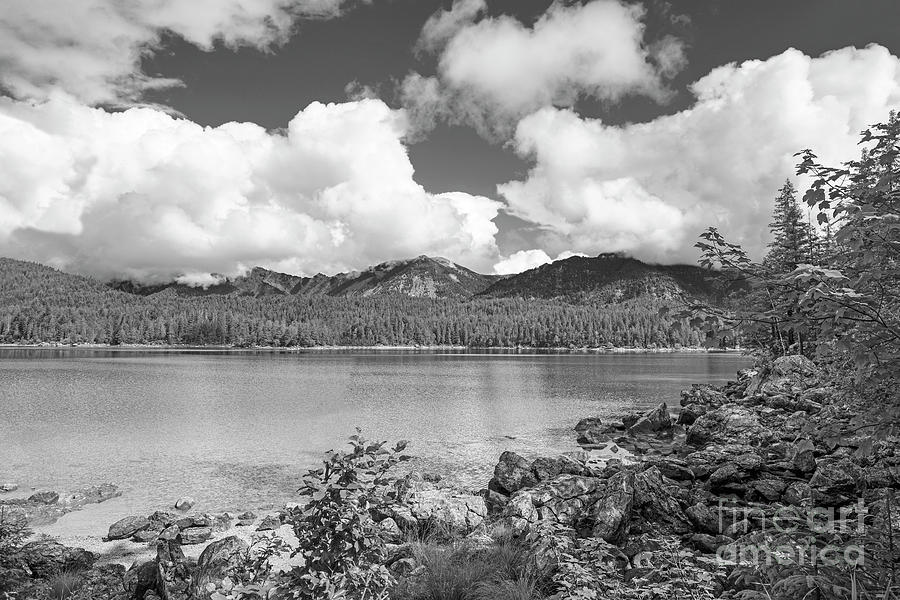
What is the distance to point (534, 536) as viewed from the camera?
445 inches

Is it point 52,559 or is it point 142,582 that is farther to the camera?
point 52,559

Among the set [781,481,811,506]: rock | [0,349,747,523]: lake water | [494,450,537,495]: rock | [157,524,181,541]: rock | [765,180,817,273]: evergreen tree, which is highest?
[765,180,817,273]: evergreen tree

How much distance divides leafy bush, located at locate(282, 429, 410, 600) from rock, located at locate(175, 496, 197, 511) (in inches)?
674

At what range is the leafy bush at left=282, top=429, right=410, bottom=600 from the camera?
20.9ft

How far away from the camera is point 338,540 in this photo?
6484mm

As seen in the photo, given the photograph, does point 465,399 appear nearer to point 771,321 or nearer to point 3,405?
point 3,405

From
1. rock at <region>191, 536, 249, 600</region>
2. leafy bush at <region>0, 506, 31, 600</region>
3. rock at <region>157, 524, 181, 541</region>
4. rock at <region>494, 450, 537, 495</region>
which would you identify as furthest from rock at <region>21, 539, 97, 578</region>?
rock at <region>494, 450, 537, 495</region>

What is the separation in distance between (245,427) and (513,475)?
28409mm

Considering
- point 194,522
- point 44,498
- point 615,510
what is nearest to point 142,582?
point 194,522

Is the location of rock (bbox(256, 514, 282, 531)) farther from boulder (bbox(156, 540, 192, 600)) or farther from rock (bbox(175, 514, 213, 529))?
boulder (bbox(156, 540, 192, 600))

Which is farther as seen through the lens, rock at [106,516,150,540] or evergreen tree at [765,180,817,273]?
evergreen tree at [765,180,817,273]

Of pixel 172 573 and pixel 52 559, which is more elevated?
pixel 172 573

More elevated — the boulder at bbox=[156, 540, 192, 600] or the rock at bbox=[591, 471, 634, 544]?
the rock at bbox=[591, 471, 634, 544]

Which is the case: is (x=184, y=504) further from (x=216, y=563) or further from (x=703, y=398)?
(x=703, y=398)
